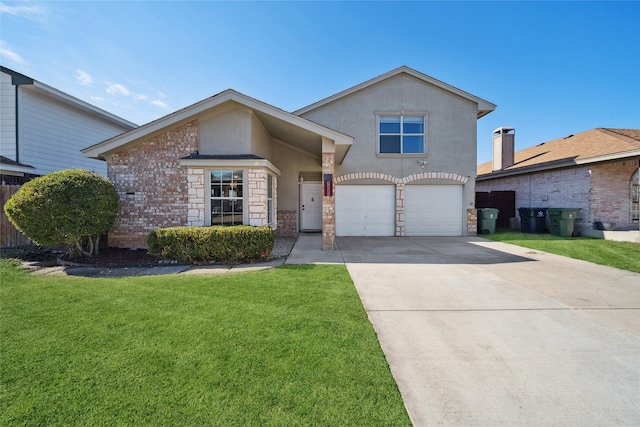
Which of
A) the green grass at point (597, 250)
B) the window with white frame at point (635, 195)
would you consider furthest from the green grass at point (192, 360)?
the window with white frame at point (635, 195)

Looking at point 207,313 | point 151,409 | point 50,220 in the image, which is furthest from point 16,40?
point 151,409

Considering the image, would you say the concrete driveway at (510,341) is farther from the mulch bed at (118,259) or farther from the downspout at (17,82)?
the downspout at (17,82)

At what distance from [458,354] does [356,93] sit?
38.5 ft

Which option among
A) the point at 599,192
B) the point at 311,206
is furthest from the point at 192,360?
the point at 599,192

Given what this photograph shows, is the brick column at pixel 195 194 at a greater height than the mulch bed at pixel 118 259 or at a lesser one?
greater

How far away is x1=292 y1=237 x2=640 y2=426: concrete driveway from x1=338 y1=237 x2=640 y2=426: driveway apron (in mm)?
10

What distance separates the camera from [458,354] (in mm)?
3064

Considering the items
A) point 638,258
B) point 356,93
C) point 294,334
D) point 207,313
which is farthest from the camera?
point 356,93

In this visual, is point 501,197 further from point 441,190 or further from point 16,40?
point 16,40

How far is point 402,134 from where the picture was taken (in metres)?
12.8

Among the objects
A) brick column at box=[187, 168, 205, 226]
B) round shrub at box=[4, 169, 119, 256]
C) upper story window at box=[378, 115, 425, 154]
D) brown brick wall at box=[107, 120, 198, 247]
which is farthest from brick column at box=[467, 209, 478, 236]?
round shrub at box=[4, 169, 119, 256]

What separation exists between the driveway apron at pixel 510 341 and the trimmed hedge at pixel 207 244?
8.60 feet

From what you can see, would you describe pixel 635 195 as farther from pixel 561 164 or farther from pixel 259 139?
pixel 259 139

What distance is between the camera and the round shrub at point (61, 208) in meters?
6.57
